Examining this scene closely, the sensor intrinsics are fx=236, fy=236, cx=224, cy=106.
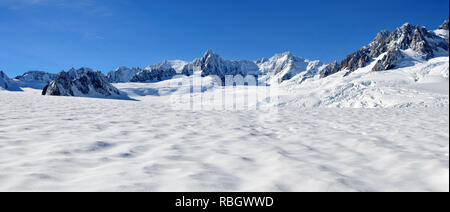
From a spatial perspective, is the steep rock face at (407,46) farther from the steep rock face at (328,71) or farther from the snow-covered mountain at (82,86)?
the snow-covered mountain at (82,86)

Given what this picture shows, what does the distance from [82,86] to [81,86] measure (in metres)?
0.28

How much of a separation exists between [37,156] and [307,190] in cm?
409

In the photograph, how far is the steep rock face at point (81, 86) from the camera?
55794 millimetres

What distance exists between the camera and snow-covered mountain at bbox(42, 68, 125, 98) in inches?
2202

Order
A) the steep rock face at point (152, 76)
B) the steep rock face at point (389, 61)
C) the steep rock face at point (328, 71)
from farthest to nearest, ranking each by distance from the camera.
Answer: the steep rock face at point (152, 76) < the steep rock face at point (328, 71) < the steep rock face at point (389, 61)

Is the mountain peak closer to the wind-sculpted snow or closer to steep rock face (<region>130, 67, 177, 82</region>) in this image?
the wind-sculpted snow

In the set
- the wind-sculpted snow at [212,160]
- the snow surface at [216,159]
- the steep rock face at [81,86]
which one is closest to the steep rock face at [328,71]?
the steep rock face at [81,86]

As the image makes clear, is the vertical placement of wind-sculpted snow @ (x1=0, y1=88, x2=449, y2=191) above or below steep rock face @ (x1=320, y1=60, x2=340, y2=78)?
below

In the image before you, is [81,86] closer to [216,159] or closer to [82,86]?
[82,86]

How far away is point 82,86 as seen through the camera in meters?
65.8

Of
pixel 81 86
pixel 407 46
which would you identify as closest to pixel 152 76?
pixel 81 86

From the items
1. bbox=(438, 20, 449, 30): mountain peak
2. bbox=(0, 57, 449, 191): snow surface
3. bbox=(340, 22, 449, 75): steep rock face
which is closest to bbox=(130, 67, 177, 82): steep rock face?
bbox=(340, 22, 449, 75): steep rock face
